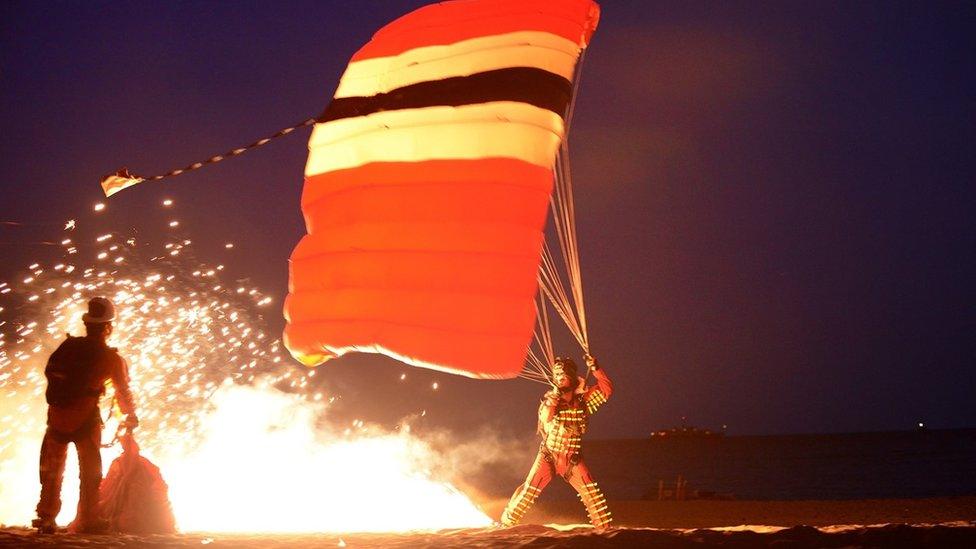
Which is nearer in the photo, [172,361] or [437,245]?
[437,245]

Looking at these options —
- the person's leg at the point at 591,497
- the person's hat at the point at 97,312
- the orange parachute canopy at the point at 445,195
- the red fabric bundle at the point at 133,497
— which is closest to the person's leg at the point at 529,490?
the person's leg at the point at 591,497

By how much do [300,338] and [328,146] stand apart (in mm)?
2224

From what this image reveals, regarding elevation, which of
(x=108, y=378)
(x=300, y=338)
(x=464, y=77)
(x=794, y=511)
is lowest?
(x=794, y=511)

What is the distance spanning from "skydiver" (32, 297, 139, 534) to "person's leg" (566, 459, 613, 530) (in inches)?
161

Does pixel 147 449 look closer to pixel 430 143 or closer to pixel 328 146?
pixel 328 146

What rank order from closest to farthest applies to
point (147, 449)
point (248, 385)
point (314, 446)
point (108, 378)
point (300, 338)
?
point (108, 378)
point (300, 338)
point (147, 449)
point (314, 446)
point (248, 385)

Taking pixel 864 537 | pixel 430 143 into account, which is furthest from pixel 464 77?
pixel 864 537

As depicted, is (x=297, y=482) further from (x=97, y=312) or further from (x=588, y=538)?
(x=588, y=538)

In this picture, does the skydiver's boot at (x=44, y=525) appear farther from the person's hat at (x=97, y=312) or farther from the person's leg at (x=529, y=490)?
the person's leg at (x=529, y=490)

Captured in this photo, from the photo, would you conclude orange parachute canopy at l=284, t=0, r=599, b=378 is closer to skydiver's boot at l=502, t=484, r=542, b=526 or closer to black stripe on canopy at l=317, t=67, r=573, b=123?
black stripe on canopy at l=317, t=67, r=573, b=123

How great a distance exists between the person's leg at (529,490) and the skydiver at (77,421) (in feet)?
11.7

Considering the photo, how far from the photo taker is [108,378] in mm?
6301

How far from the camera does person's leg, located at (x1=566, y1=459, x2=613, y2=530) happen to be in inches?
285

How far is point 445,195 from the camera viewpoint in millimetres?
7484
